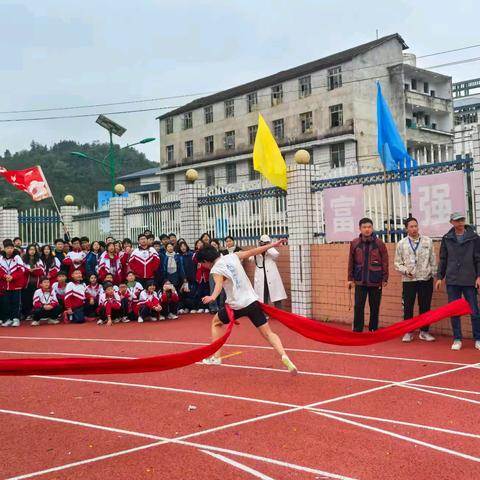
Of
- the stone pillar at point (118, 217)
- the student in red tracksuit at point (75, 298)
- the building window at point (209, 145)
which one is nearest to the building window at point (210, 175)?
the building window at point (209, 145)

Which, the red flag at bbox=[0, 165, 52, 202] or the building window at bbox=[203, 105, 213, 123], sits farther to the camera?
the building window at bbox=[203, 105, 213, 123]

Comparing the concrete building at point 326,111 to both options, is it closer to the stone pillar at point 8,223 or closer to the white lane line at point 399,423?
the stone pillar at point 8,223

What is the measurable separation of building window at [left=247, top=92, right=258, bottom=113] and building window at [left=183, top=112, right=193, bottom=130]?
6863 mm

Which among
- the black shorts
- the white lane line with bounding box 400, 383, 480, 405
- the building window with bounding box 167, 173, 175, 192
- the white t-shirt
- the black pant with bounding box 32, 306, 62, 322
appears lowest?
the white lane line with bounding box 400, 383, 480, 405

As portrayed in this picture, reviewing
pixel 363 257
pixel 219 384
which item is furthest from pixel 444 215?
pixel 219 384

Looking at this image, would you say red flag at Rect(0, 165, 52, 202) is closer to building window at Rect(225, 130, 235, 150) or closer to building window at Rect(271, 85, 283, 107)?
building window at Rect(271, 85, 283, 107)

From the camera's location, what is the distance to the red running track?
4117 mm

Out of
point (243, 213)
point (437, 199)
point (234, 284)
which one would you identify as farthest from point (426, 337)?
point (243, 213)

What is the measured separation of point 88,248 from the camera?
13.8 metres

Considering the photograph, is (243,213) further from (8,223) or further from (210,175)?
(210,175)

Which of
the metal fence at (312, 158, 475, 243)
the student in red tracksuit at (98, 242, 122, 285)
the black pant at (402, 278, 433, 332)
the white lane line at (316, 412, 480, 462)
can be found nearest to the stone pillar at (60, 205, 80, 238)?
the student in red tracksuit at (98, 242, 122, 285)

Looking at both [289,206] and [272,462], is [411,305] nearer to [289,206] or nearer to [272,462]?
[289,206]

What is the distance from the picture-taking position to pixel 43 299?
12.3m

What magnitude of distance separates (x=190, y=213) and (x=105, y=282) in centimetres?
305
